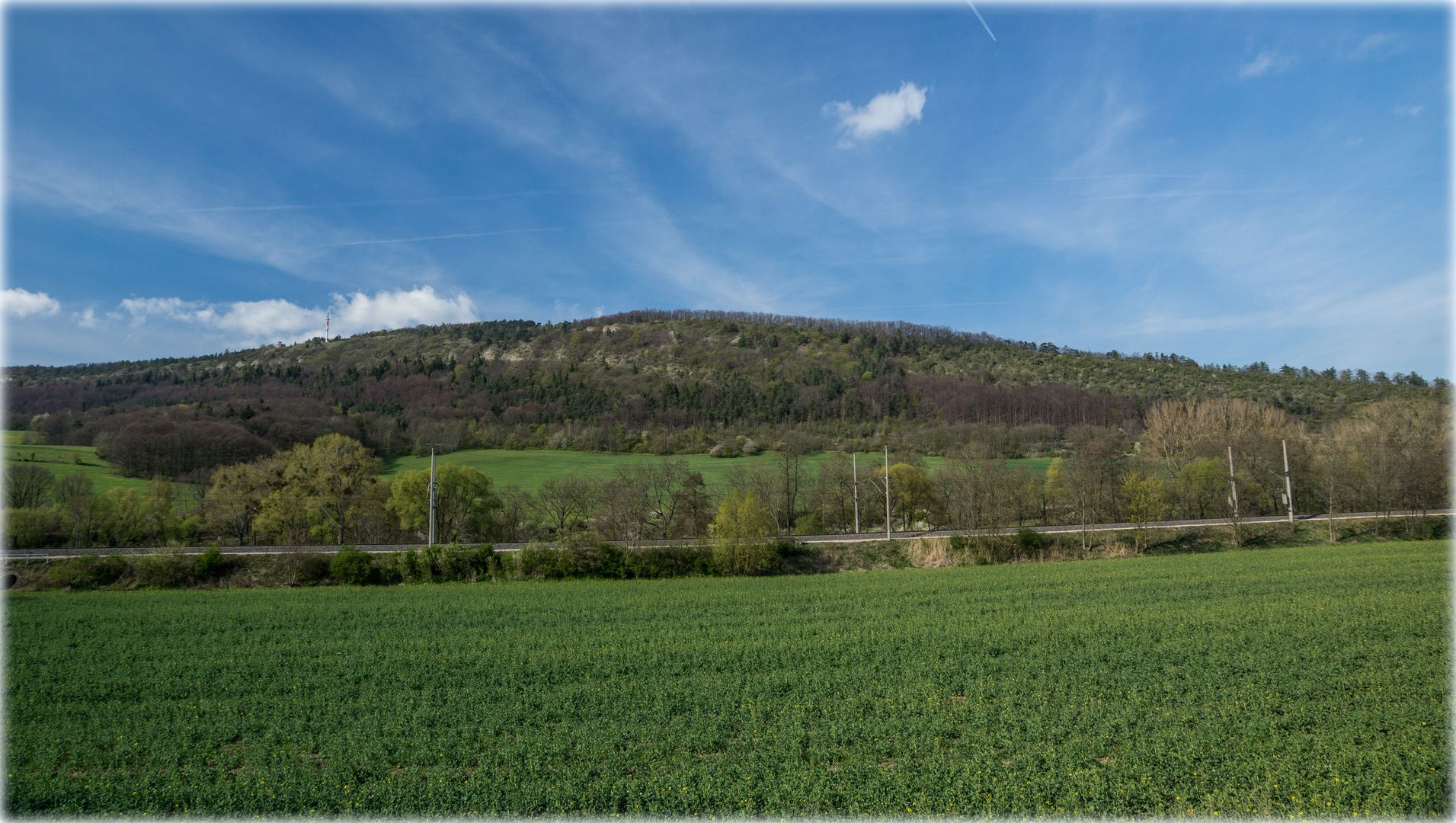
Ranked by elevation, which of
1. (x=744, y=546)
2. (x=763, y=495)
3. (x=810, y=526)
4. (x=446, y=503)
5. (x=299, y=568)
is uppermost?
(x=446, y=503)

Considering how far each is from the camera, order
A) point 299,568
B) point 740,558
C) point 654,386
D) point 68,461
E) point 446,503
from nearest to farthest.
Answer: point 299,568
point 740,558
point 446,503
point 68,461
point 654,386

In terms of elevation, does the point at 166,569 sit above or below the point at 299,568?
above

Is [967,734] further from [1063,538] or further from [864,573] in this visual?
[1063,538]

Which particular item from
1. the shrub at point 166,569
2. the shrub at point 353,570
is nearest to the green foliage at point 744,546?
the shrub at point 353,570

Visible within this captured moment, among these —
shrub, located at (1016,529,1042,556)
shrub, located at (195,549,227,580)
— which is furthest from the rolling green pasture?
shrub, located at (1016,529,1042,556)

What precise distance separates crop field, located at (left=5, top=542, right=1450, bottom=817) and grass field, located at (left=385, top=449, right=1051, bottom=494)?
3850 cm

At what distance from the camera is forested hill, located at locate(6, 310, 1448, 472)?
9038 cm

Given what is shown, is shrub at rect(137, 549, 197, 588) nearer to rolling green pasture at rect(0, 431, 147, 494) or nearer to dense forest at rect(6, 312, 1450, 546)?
dense forest at rect(6, 312, 1450, 546)

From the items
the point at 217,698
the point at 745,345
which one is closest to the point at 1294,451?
the point at 217,698

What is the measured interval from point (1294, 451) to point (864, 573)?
150ft

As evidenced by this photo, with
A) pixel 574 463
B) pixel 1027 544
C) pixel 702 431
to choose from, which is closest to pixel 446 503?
pixel 574 463

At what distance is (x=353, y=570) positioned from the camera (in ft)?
111

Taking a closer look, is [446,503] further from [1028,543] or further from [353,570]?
[1028,543]

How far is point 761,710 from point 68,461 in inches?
3369
